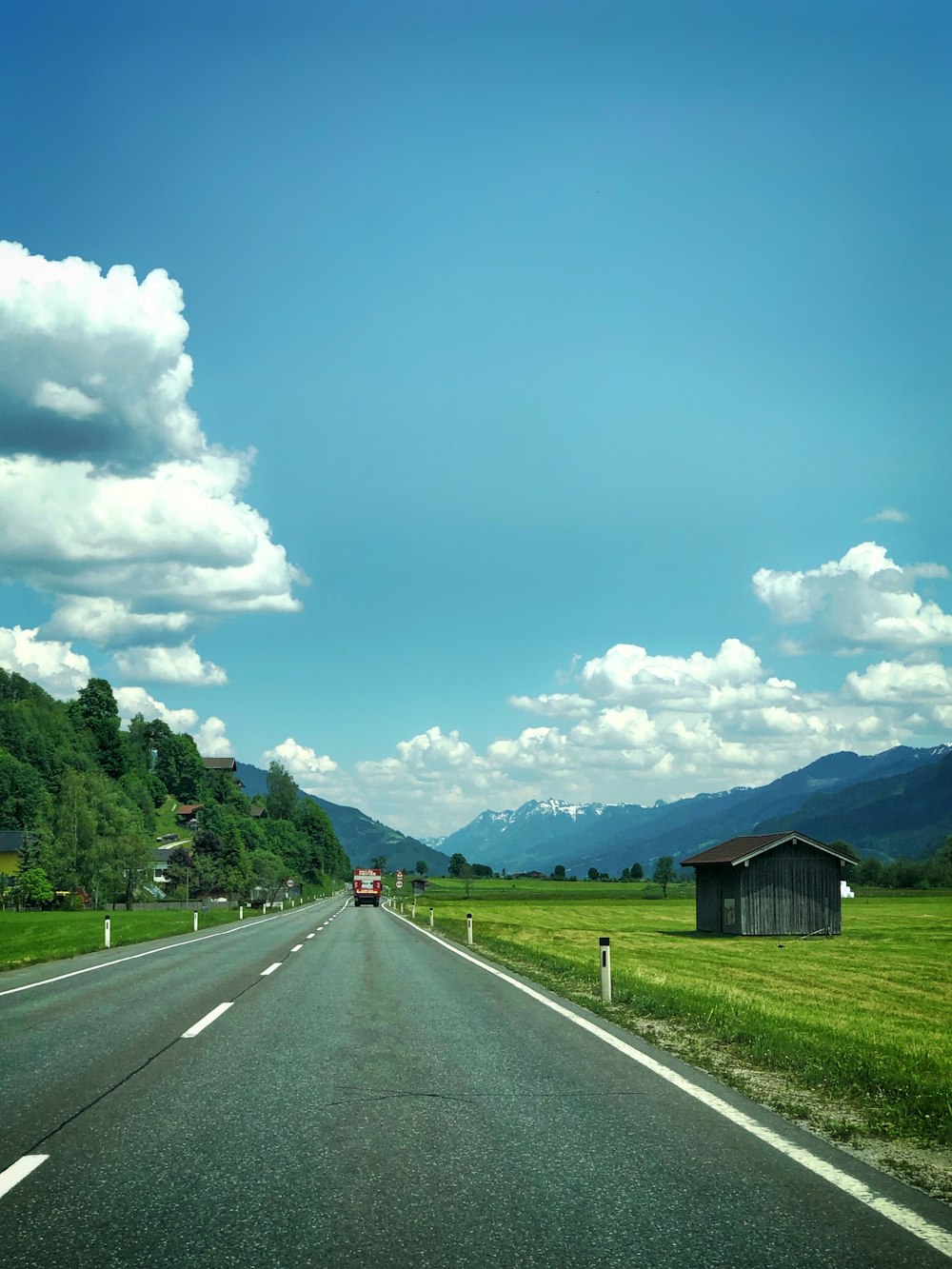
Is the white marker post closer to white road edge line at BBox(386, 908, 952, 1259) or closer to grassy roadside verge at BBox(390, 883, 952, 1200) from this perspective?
grassy roadside verge at BBox(390, 883, 952, 1200)

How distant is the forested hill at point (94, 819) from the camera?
94000 mm

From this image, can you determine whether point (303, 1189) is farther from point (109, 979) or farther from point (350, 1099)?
point (109, 979)

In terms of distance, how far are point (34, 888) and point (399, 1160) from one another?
8482 centimetres

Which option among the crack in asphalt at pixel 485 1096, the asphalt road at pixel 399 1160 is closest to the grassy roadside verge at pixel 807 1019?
the asphalt road at pixel 399 1160

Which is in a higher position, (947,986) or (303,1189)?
(303,1189)

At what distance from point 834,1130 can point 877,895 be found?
374 feet

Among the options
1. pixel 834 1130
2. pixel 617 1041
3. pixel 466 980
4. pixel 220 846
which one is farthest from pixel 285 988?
pixel 220 846

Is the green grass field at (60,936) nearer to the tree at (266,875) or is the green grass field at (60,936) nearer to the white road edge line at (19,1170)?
the white road edge line at (19,1170)

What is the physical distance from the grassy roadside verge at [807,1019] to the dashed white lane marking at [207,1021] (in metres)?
5.15

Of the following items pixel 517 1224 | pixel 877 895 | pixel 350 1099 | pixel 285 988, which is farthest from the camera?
pixel 877 895

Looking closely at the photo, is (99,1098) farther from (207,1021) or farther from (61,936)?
(61,936)

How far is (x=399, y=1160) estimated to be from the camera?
6.19 m

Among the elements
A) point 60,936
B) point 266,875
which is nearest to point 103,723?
point 266,875

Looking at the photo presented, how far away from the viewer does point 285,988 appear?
16.6 m
